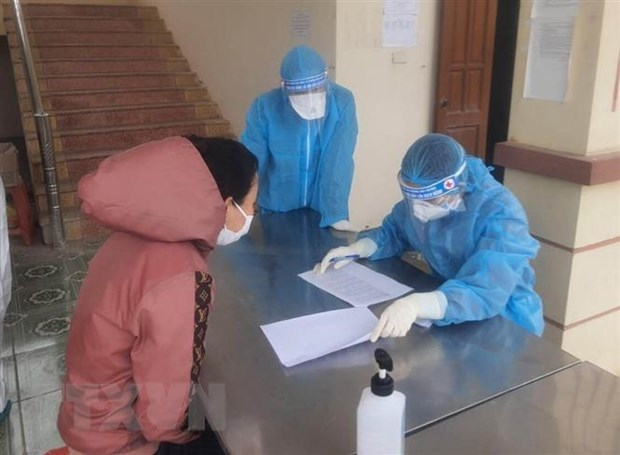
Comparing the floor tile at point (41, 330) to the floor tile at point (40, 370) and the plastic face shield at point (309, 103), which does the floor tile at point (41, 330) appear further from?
the plastic face shield at point (309, 103)

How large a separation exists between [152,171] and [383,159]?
2705mm

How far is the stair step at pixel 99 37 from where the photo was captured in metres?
4.59

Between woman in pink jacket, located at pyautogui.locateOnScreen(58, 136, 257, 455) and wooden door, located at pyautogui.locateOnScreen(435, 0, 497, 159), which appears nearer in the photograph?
woman in pink jacket, located at pyautogui.locateOnScreen(58, 136, 257, 455)

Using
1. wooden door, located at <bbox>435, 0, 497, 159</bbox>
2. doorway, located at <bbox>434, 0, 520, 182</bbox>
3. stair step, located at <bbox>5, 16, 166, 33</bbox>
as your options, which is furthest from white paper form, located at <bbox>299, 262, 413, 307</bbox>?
stair step, located at <bbox>5, 16, 166, 33</bbox>

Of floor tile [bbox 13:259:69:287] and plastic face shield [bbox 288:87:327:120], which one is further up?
plastic face shield [bbox 288:87:327:120]

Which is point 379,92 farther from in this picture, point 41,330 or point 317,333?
point 317,333

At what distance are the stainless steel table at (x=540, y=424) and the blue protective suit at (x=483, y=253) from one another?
0.81 ft

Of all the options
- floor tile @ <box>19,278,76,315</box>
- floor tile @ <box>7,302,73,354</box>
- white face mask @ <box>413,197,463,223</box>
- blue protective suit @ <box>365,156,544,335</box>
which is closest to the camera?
blue protective suit @ <box>365,156,544,335</box>

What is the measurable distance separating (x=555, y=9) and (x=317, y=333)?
1172 millimetres

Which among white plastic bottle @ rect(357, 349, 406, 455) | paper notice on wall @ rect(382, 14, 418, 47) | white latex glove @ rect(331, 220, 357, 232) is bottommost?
white latex glove @ rect(331, 220, 357, 232)

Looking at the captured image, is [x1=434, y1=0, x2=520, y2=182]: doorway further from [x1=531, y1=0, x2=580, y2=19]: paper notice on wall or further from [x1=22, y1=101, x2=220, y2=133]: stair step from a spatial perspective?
[x1=22, y1=101, x2=220, y2=133]: stair step

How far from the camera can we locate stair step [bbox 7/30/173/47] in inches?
181

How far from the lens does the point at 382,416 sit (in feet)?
2.37

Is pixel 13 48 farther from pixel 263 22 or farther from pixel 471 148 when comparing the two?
pixel 471 148
